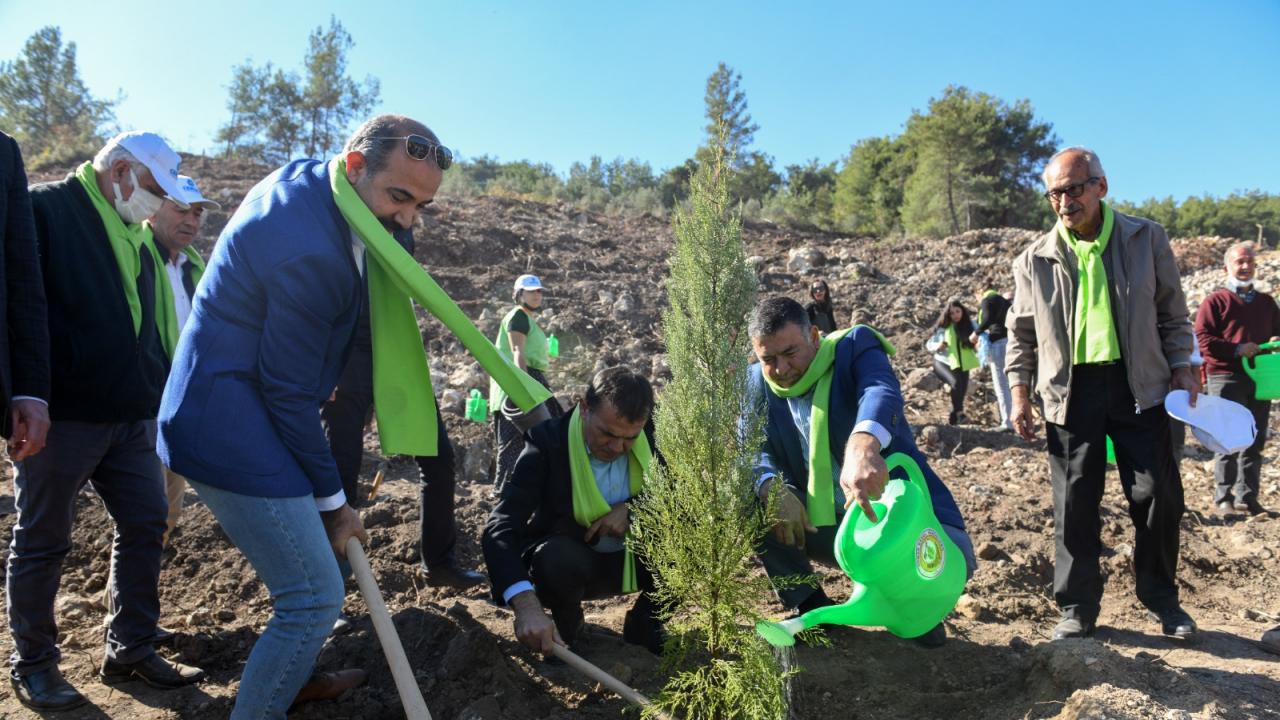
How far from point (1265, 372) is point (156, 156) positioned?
6929 millimetres

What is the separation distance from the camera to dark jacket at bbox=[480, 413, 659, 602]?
3.00m

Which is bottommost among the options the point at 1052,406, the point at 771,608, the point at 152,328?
the point at 771,608

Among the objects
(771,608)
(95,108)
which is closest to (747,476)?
(771,608)

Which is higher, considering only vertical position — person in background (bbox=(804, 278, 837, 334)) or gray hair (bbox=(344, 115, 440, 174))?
person in background (bbox=(804, 278, 837, 334))

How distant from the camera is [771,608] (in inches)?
152

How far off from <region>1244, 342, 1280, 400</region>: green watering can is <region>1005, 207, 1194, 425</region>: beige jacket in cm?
287

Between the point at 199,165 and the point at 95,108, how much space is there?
14.1 meters

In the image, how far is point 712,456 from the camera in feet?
8.07

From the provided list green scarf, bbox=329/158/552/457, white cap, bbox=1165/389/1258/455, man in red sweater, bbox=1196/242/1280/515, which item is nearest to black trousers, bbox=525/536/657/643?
green scarf, bbox=329/158/552/457

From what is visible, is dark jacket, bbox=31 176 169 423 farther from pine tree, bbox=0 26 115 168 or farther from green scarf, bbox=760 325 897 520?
pine tree, bbox=0 26 115 168

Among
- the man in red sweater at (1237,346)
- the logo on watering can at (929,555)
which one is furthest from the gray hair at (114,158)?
the man in red sweater at (1237,346)

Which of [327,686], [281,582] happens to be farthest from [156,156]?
[327,686]

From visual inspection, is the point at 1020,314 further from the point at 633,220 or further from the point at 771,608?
the point at 633,220

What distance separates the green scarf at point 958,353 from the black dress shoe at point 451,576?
7012mm
